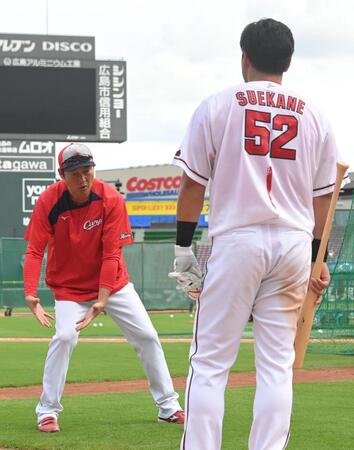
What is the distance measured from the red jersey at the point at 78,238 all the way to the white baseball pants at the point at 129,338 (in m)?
0.12

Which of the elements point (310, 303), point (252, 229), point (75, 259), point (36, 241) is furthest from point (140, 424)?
point (252, 229)

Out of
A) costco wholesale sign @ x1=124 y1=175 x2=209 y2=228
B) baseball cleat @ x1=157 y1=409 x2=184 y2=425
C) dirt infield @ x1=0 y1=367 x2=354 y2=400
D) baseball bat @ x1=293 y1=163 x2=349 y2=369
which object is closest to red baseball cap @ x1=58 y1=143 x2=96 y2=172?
baseball cleat @ x1=157 y1=409 x2=184 y2=425

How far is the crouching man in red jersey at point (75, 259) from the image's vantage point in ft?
25.9

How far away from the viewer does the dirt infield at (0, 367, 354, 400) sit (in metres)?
10.8

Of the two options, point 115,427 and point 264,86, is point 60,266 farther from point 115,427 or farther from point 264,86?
point 264,86

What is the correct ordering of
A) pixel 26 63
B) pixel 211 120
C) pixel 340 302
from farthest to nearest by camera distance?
pixel 26 63
pixel 340 302
pixel 211 120

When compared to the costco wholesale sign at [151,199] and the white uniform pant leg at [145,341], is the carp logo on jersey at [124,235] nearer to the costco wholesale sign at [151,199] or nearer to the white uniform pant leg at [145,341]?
the white uniform pant leg at [145,341]

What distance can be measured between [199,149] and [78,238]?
2.87m

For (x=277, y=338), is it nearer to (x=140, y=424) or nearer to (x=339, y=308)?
(x=140, y=424)

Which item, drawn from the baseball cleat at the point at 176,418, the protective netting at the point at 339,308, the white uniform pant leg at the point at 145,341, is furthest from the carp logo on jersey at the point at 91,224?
the protective netting at the point at 339,308

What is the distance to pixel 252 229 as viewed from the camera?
524 cm

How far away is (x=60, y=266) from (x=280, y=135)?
324 centimetres

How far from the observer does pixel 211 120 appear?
17.1 ft

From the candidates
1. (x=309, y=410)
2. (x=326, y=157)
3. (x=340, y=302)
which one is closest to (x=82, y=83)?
(x=340, y=302)
